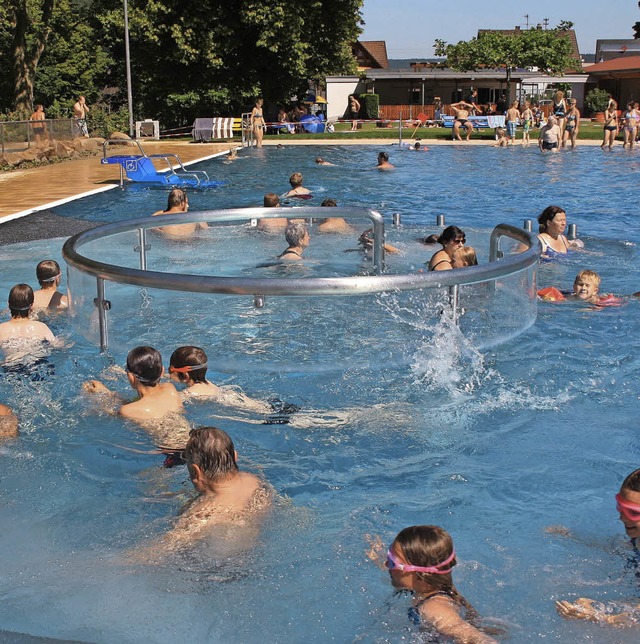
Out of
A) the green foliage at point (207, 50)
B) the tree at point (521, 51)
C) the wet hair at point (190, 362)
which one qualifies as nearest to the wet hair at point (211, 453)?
the wet hair at point (190, 362)

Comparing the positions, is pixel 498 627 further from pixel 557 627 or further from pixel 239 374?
pixel 239 374

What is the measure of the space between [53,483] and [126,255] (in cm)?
337

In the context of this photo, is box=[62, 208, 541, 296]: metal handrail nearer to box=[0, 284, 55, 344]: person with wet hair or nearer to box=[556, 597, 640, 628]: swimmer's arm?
box=[0, 284, 55, 344]: person with wet hair

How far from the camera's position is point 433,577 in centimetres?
332

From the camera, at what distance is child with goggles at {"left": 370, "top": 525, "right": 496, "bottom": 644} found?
329cm

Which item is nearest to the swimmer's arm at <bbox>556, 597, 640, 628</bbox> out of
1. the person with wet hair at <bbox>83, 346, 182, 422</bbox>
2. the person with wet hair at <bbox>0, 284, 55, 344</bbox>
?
the person with wet hair at <bbox>83, 346, 182, 422</bbox>

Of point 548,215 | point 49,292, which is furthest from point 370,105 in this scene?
point 49,292

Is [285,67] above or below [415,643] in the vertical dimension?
above

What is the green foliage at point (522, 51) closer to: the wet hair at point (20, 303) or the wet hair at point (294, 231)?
the wet hair at point (294, 231)

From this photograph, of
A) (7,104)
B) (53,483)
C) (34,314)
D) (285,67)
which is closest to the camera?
(53,483)

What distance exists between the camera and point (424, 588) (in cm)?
335

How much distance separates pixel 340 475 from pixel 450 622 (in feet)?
5.74

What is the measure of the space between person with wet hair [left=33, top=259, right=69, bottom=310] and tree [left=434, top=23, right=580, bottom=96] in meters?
41.3

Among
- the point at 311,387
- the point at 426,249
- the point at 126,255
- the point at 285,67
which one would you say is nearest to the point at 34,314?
the point at 126,255
